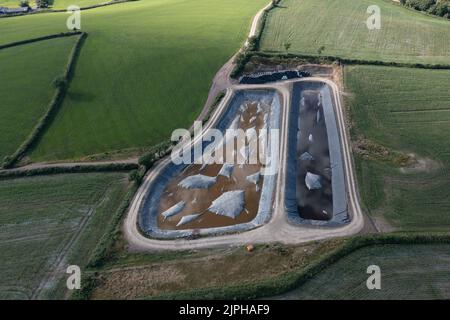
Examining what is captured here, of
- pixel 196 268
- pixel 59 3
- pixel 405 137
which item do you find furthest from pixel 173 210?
pixel 59 3

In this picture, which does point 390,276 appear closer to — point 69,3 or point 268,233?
point 268,233

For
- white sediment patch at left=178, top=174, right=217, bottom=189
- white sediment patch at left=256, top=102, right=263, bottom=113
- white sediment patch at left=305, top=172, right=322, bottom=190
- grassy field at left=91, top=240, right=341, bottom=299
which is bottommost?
grassy field at left=91, top=240, right=341, bottom=299

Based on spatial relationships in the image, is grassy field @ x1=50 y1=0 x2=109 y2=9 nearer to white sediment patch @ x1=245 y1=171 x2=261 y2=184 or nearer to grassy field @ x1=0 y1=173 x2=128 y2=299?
grassy field @ x1=0 y1=173 x2=128 y2=299

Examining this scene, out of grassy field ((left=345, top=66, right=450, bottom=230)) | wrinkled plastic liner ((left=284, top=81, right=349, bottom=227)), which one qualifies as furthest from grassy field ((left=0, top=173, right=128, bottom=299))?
grassy field ((left=345, top=66, right=450, bottom=230))

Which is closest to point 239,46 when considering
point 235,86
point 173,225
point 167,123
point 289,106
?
point 235,86

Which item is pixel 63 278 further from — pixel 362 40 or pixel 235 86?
pixel 362 40
